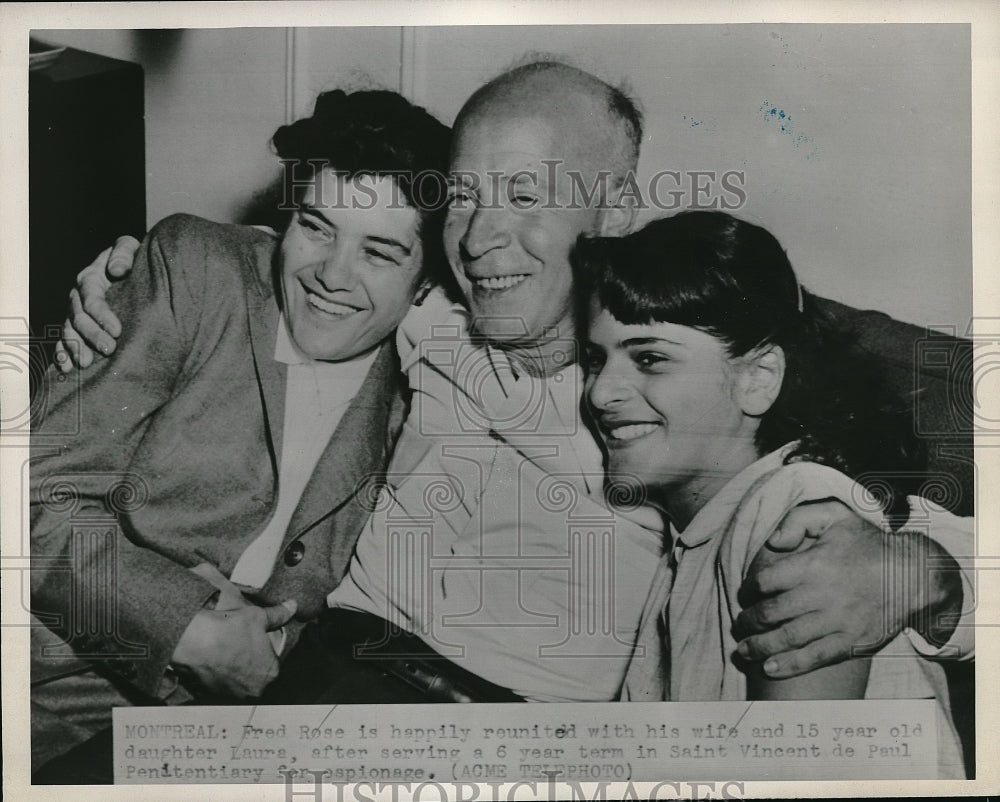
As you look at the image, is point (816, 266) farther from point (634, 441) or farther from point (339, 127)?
point (339, 127)

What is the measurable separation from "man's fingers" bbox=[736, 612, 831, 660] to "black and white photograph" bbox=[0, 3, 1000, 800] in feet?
0.03

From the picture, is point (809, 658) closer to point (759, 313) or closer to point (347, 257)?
→ point (759, 313)

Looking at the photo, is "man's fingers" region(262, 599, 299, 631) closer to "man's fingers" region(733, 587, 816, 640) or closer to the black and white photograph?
the black and white photograph

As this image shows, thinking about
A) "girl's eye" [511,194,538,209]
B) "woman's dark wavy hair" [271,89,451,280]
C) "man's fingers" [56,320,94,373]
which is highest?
"woman's dark wavy hair" [271,89,451,280]

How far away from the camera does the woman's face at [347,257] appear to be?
7.23ft

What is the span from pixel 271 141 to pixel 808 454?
1.61m

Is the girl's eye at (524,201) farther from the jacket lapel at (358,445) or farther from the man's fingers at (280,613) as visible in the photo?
the man's fingers at (280,613)

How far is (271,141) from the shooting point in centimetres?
222

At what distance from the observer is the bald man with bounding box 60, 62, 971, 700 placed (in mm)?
2195

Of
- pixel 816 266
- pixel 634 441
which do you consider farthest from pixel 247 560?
pixel 816 266

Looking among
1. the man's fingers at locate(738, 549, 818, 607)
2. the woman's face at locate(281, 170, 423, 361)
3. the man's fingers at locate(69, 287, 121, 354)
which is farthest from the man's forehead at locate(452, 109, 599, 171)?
the man's fingers at locate(738, 549, 818, 607)

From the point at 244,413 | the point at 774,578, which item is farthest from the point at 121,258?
the point at 774,578

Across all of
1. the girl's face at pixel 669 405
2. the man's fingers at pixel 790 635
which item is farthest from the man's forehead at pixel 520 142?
the man's fingers at pixel 790 635

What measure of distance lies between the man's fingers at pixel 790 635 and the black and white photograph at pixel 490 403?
0.03 feet
